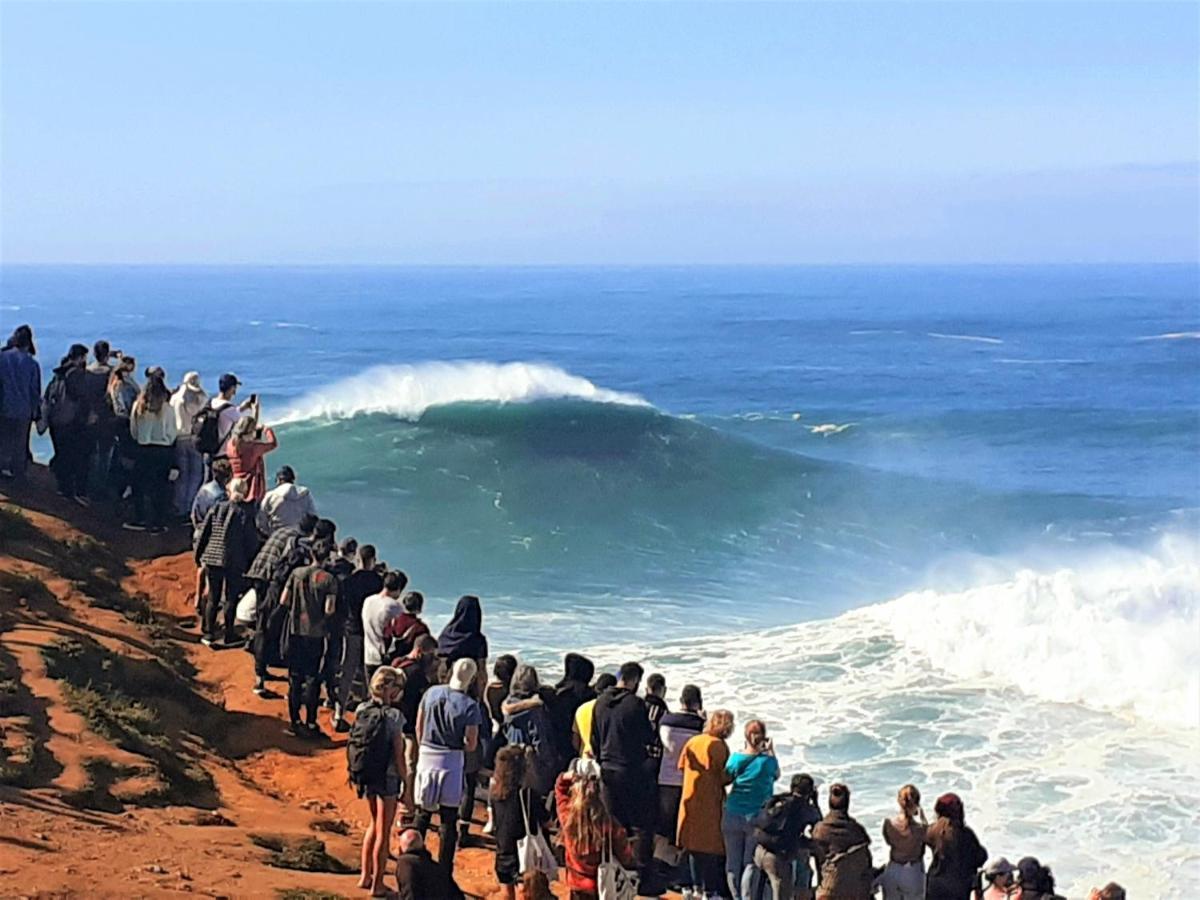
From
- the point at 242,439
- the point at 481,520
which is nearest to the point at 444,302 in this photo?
the point at 481,520

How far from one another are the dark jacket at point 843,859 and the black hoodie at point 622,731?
113 cm

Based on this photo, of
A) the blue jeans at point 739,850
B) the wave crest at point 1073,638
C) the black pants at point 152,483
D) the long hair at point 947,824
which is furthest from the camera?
the wave crest at point 1073,638

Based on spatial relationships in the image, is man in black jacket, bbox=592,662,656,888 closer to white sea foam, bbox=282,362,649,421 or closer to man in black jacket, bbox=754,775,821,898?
man in black jacket, bbox=754,775,821,898

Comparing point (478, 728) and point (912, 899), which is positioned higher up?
point (478, 728)

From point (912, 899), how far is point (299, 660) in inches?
196

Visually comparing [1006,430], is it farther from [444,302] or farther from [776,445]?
[444,302]

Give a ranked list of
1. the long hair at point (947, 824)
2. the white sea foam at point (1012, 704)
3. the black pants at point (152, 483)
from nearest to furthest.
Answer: the long hair at point (947, 824)
the white sea foam at point (1012, 704)
the black pants at point (152, 483)

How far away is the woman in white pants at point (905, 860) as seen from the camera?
7.77 metres

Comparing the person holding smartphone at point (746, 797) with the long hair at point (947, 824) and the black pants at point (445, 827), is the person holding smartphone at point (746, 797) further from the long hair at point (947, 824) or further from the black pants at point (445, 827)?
the black pants at point (445, 827)

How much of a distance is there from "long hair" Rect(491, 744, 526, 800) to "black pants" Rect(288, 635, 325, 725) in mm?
2883

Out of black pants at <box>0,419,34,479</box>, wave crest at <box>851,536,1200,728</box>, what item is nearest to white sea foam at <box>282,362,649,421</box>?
wave crest at <box>851,536,1200,728</box>

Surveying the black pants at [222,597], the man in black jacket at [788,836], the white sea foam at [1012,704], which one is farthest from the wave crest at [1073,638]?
the man in black jacket at [788,836]

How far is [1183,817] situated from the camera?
42.8ft

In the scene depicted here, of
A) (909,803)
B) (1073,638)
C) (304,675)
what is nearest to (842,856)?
(909,803)
